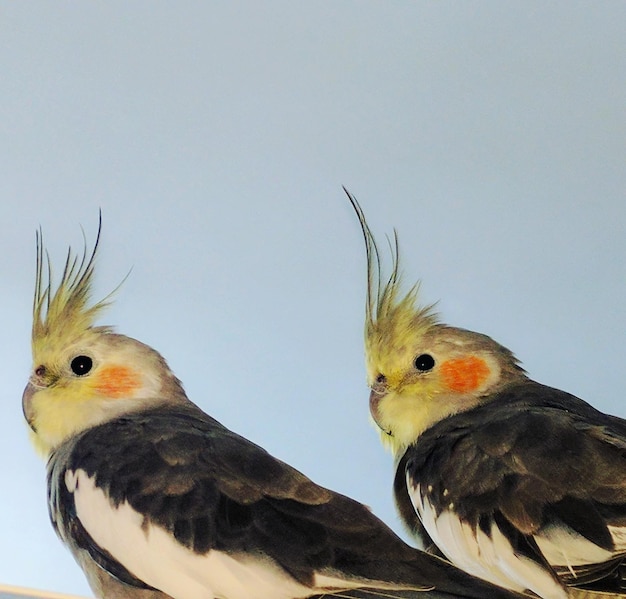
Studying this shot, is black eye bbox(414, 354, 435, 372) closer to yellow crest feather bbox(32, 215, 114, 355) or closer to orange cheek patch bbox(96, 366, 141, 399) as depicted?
orange cheek patch bbox(96, 366, 141, 399)

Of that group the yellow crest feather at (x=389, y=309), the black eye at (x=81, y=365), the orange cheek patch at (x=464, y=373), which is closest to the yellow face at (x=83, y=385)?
the black eye at (x=81, y=365)

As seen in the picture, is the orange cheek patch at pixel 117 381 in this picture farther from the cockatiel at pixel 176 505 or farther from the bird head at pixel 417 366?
the bird head at pixel 417 366

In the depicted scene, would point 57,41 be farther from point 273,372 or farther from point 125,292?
point 273,372

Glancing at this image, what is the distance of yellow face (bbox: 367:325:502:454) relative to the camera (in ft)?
4.53

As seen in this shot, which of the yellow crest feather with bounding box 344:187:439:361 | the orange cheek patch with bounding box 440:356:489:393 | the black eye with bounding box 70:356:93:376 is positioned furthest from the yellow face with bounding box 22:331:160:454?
the orange cheek patch with bounding box 440:356:489:393

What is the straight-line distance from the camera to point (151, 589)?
1.28m

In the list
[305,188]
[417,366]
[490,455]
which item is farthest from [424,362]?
[305,188]

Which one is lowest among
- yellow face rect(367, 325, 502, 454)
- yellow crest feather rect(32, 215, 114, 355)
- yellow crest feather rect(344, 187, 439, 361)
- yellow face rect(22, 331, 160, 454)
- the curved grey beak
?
the curved grey beak

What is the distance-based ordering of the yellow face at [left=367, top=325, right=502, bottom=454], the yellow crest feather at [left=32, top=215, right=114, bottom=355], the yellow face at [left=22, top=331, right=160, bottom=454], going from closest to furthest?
the yellow face at [left=367, top=325, right=502, bottom=454] < the yellow face at [left=22, top=331, right=160, bottom=454] < the yellow crest feather at [left=32, top=215, right=114, bottom=355]

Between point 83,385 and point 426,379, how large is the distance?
0.75 meters

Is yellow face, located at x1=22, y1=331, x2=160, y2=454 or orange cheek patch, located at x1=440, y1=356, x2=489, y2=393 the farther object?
yellow face, located at x1=22, y1=331, x2=160, y2=454

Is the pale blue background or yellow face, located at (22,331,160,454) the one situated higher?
the pale blue background

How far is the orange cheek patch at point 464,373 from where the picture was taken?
1385mm

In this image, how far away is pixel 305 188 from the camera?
1.64 m
